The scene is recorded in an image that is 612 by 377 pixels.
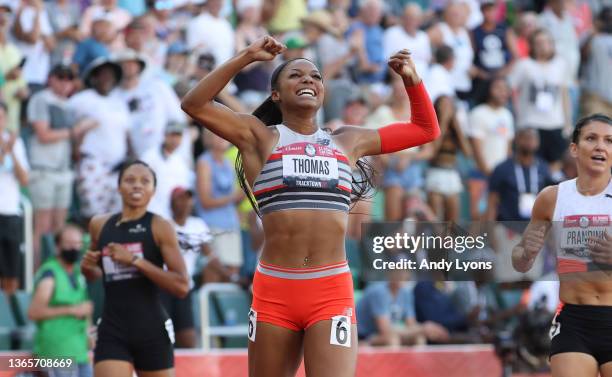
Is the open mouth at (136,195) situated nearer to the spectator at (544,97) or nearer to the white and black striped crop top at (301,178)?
the white and black striped crop top at (301,178)

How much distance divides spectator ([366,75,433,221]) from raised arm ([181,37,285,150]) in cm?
688

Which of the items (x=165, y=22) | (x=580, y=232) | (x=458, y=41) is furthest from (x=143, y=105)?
(x=580, y=232)

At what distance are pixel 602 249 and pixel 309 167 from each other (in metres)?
1.91

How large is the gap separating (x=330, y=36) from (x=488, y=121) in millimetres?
2271

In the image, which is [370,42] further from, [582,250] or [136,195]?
[582,250]

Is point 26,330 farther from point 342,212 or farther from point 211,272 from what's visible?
point 342,212

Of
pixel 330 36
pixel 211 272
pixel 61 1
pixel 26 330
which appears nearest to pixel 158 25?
pixel 61 1

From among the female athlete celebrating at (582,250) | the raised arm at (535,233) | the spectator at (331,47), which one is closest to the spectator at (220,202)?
the spectator at (331,47)

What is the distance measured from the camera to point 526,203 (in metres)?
13.8

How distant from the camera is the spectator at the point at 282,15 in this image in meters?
15.4

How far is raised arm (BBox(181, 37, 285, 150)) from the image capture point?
669 centimetres

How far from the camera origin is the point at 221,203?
1291 centimetres

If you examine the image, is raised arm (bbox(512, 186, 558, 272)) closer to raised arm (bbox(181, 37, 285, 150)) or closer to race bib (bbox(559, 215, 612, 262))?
race bib (bbox(559, 215, 612, 262))

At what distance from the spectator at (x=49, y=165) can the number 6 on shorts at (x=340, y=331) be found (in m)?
6.27
